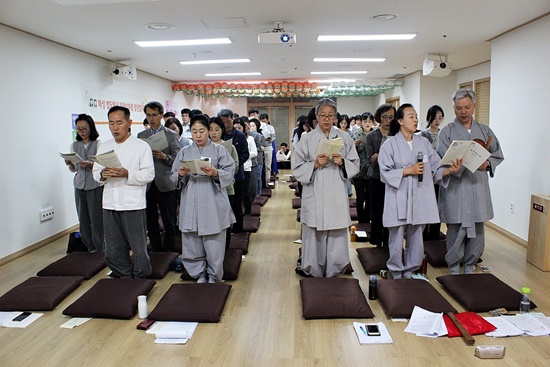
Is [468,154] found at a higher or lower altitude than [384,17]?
lower

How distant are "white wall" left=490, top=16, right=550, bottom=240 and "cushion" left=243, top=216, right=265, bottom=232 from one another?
11.1 ft

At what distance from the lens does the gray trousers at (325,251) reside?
383 cm

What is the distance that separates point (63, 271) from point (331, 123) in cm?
304

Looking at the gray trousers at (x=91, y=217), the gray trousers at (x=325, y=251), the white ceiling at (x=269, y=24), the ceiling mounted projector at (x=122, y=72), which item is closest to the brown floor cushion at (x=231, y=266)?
the gray trousers at (x=325, y=251)

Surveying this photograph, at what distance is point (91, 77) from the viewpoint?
6828 mm

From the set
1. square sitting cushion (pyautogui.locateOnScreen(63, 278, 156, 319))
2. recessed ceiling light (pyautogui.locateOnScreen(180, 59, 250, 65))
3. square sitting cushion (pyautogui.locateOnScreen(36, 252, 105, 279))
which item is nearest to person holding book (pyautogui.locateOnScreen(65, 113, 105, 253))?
square sitting cushion (pyautogui.locateOnScreen(36, 252, 105, 279))

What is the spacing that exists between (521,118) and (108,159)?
15.9 feet

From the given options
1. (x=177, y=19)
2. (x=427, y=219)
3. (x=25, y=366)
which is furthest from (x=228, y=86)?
(x=25, y=366)

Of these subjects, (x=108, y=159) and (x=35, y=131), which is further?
(x=35, y=131)

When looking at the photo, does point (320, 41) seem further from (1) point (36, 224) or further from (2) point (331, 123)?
(1) point (36, 224)

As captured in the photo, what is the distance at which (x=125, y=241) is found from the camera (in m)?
3.86

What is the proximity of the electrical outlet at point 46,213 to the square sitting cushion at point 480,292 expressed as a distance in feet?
15.9

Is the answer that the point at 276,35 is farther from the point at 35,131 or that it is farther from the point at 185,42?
the point at 35,131

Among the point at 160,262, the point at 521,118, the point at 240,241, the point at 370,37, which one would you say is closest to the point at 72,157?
the point at 160,262
